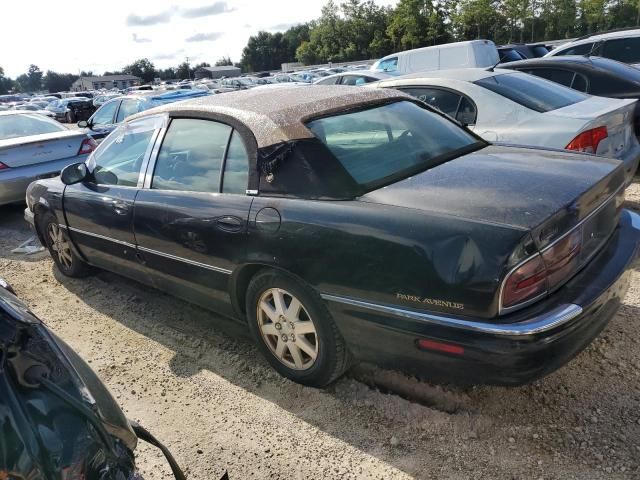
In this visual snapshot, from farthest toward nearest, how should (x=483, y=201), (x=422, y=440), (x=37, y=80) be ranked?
1. (x=37, y=80)
2. (x=422, y=440)
3. (x=483, y=201)

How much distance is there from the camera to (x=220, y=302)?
3.38 meters

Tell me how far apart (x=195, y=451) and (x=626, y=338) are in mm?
2582

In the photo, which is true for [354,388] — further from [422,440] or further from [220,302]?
[220,302]

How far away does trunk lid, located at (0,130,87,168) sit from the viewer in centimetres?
697

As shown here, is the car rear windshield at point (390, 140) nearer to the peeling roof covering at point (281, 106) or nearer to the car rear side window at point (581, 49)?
the peeling roof covering at point (281, 106)

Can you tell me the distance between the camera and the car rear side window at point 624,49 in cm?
973

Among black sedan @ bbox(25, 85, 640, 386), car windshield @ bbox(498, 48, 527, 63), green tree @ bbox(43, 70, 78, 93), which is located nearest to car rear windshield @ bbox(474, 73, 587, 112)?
black sedan @ bbox(25, 85, 640, 386)

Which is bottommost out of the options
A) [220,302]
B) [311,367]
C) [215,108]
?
[311,367]

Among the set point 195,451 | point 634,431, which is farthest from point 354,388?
point 634,431

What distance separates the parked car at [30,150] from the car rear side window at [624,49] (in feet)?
30.1

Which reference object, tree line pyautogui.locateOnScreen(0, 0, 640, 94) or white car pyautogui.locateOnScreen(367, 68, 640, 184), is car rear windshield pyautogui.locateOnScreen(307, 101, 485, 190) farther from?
tree line pyautogui.locateOnScreen(0, 0, 640, 94)

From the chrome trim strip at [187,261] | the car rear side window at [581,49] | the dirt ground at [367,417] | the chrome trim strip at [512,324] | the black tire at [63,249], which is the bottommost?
the dirt ground at [367,417]

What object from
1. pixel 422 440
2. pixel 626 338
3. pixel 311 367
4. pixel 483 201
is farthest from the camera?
pixel 626 338

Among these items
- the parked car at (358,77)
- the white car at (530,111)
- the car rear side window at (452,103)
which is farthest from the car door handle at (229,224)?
the parked car at (358,77)
